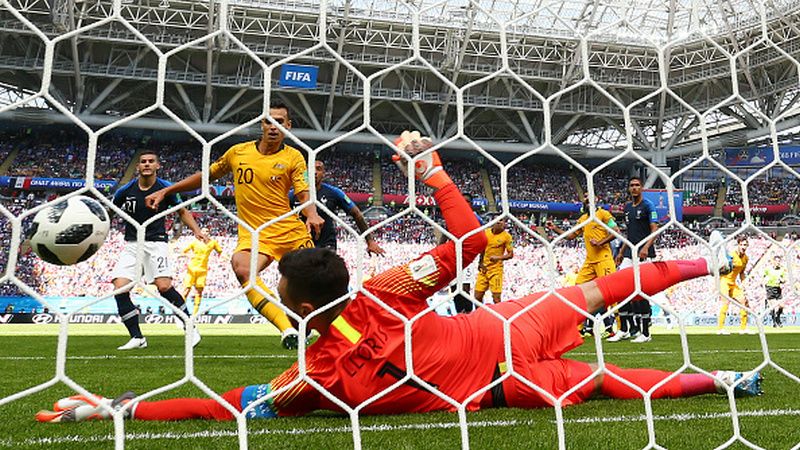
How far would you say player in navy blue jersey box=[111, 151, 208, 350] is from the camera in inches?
181

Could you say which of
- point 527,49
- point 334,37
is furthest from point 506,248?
point 527,49

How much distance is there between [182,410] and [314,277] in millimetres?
728

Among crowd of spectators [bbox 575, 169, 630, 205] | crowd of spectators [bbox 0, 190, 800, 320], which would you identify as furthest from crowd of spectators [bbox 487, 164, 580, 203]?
crowd of spectators [bbox 0, 190, 800, 320]

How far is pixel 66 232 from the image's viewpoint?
2.69m

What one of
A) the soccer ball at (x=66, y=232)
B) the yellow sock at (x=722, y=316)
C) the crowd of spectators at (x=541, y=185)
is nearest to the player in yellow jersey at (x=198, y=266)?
the soccer ball at (x=66, y=232)

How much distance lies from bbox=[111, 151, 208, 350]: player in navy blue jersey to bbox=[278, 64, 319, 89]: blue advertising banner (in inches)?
670

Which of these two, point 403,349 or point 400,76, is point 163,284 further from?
point 400,76

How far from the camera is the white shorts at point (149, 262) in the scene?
488 centimetres

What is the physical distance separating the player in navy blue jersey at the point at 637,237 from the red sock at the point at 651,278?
9.22 ft

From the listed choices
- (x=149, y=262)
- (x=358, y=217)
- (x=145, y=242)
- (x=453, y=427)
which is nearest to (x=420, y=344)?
(x=453, y=427)

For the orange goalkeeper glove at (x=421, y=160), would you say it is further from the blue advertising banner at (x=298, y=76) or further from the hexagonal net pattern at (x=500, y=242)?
the blue advertising banner at (x=298, y=76)

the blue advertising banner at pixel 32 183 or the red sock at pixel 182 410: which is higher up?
→ the red sock at pixel 182 410

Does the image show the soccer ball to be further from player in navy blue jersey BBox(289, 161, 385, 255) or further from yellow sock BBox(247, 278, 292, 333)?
player in navy blue jersey BBox(289, 161, 385, 255)

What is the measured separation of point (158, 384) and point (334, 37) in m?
21.1
